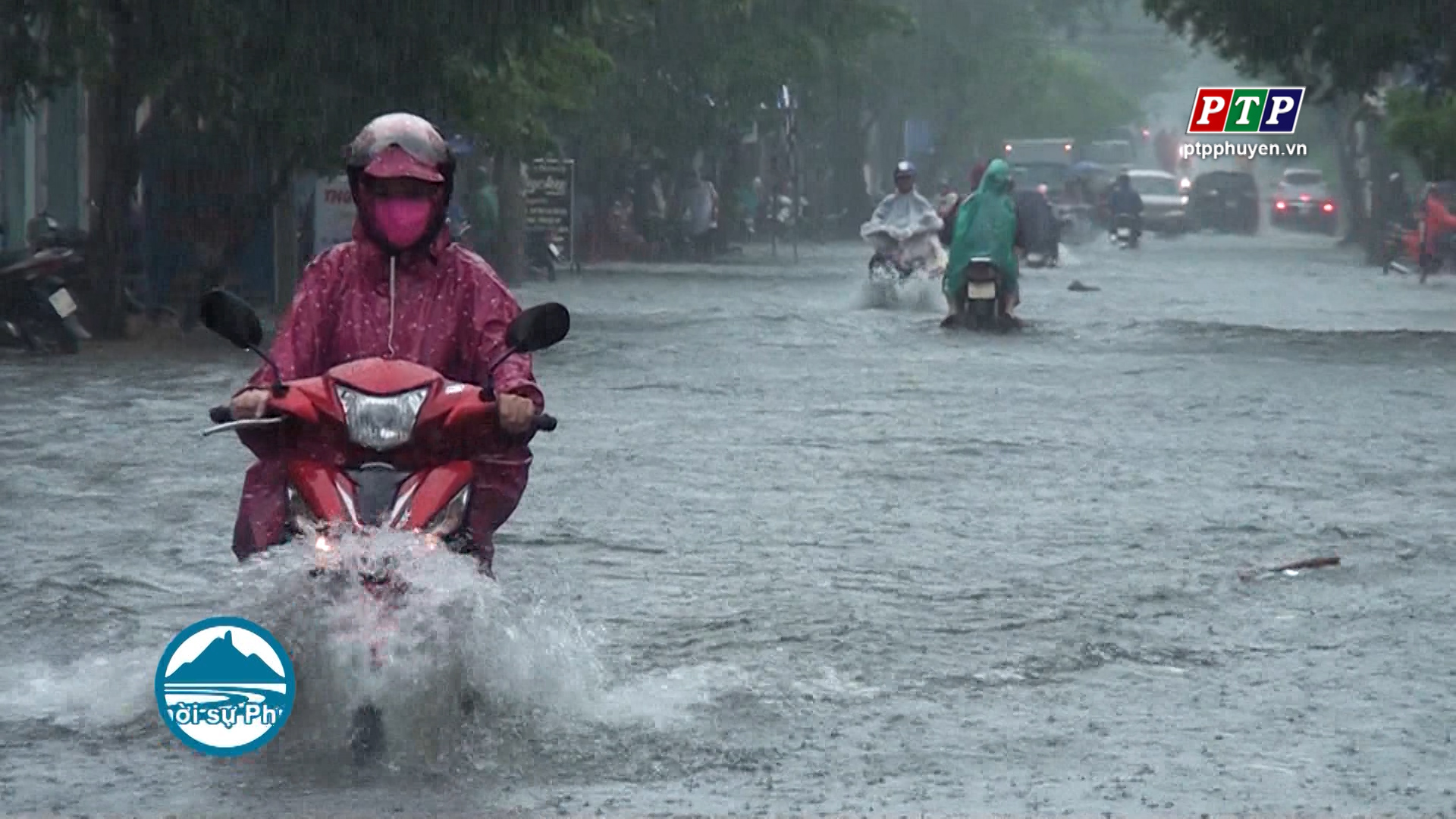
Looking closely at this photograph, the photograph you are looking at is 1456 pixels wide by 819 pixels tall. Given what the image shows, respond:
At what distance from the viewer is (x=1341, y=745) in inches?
286

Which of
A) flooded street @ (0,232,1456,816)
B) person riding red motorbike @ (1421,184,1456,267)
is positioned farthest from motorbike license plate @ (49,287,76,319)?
person riding red motorbike @ (1421,184,1456,267)

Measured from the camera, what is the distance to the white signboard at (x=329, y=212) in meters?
29.4

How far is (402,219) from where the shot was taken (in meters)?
6.91

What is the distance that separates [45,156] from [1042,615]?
2583 centimetres

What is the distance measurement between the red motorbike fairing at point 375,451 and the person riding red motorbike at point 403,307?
16 cm

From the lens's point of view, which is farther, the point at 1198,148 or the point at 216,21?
the point at 1198,148

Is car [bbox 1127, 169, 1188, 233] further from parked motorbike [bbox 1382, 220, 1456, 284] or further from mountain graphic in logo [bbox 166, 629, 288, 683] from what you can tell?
mountain graphic in logo [bbox 166, 629, 288, 683]

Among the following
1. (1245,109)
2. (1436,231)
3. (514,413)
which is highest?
(514,413)

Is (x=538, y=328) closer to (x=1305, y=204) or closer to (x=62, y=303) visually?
(x=62, y=303)

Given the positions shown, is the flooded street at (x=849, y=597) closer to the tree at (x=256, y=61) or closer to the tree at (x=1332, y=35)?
the tree at (x=256, y=61)

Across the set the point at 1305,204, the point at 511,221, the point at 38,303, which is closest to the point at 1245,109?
the point at 1305,204

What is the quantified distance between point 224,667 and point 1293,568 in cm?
545

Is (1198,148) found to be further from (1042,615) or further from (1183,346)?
(1042,615)

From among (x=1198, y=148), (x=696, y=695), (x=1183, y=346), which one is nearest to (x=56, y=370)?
(x=1183, y=346)
